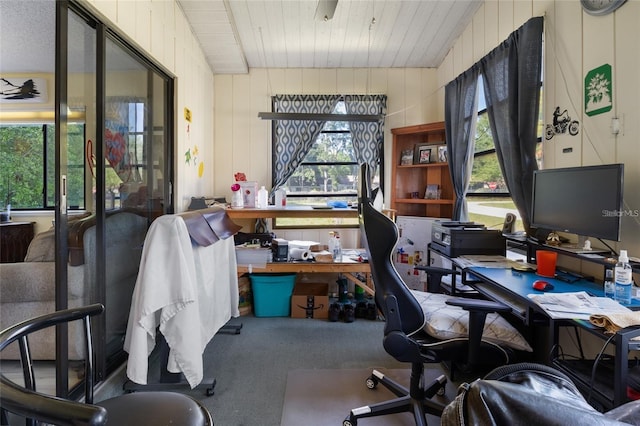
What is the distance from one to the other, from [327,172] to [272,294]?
170cm

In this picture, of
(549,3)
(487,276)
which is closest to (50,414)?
(487,276)

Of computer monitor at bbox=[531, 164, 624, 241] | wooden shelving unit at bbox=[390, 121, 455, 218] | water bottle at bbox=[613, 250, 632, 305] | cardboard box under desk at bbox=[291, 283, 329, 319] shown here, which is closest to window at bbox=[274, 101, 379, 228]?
wooden shelving unit at bbox=[390, 121, 455, 218]

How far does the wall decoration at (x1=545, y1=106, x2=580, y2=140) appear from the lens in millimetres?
1911

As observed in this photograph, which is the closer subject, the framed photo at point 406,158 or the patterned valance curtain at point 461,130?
the patterned valance curtain at point 461,130

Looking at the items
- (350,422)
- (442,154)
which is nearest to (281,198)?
(442,154)

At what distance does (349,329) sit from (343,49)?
3.00 m

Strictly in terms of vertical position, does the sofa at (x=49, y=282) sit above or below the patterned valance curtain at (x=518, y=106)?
below

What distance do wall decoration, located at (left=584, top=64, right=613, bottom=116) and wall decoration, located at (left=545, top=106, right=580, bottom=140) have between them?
11 centimetres

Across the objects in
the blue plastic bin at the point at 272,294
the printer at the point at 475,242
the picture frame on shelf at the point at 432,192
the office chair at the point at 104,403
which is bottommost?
the blue plastic bin at the point at 272,294

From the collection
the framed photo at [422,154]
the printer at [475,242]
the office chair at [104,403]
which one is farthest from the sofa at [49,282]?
the framed photo at [422,154]

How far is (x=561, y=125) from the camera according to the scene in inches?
79.0

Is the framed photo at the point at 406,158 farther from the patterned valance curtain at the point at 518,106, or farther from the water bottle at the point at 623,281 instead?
the water bottle at the point at 623,281

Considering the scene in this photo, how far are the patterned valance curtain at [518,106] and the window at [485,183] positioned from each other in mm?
438

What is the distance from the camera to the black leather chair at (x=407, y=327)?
1.42 m
